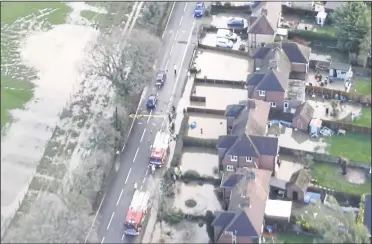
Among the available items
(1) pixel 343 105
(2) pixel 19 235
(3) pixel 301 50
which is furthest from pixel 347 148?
(2) pixel 19 235

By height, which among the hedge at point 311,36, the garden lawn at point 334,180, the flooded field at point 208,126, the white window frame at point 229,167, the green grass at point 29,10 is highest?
the green grass at point 29,10

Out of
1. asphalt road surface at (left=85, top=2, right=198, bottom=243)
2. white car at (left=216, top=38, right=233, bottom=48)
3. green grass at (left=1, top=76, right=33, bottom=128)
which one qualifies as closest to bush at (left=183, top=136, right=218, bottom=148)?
asphalt road surface at (left=85, top=2, right=198, bottom=243)

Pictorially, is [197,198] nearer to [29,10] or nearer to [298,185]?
[298,185]

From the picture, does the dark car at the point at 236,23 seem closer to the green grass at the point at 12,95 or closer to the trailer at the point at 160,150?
the trailer at the point at 160,150

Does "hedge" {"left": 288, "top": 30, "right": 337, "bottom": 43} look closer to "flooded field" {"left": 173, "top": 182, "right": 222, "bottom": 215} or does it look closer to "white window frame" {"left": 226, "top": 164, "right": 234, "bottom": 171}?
"white window frame" {"left": 226, "top": 164, "right": 234, "bottom": 171}

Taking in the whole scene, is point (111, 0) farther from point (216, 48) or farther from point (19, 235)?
point (19, 235)

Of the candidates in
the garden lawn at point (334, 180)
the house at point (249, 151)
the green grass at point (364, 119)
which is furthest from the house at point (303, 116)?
the house at point (249, 151)
